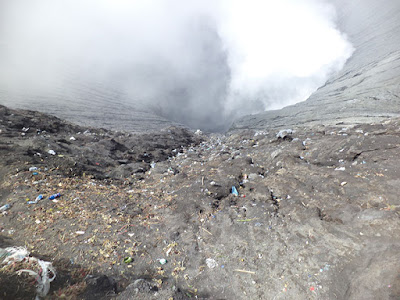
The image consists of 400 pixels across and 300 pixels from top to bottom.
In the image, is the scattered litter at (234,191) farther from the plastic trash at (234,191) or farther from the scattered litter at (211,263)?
the scattered litter at (211,263)

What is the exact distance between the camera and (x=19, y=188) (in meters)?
3.71

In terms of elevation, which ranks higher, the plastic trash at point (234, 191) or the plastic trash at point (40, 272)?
the plastic trash at point (234, 191)

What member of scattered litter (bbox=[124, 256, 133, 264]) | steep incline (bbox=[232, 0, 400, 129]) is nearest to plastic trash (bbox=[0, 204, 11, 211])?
scattered litter (bbox=[124, 256, 133, 264])

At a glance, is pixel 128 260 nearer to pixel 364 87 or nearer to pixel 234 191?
pixel 234 191

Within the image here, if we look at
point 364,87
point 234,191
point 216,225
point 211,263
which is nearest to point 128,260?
point 211,263

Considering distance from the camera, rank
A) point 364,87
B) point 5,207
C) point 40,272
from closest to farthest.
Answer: point 40,272, point 5,207, point 364,87

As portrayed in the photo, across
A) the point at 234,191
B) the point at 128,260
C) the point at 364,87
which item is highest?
the point at 364,87

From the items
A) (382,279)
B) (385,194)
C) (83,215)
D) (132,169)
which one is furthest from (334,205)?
(132,169)

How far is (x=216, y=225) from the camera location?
3.29 metres

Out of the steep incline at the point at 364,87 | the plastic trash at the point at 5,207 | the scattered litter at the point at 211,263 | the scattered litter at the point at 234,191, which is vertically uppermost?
the steep incline at the point at 364,87

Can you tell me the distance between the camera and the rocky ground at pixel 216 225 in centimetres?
212

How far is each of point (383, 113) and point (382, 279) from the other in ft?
32.5

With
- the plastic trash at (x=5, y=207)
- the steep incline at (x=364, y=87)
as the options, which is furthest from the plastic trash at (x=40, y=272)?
the steep incline at (x=364, y=87)

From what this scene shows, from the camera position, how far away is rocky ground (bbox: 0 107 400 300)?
212 centimetres
